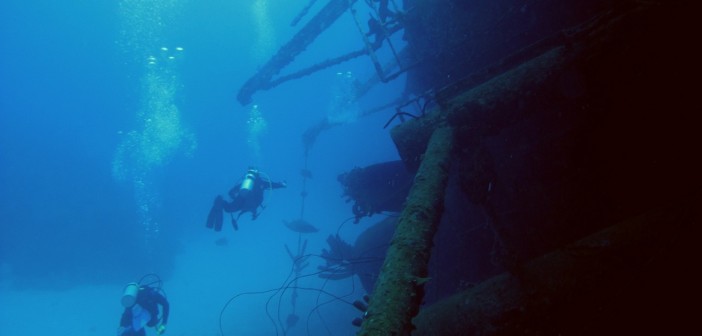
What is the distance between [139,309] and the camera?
9.75 meters

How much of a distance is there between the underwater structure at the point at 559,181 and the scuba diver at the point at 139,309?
27.2 ft

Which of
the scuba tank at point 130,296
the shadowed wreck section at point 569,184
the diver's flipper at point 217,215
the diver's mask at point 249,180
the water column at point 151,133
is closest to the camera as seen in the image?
the shadowed wreck section at point 569,184

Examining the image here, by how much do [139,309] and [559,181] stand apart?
11000 mm

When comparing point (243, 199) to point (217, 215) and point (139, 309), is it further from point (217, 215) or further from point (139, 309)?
point (139, 309)

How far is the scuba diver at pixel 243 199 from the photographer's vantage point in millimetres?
8945

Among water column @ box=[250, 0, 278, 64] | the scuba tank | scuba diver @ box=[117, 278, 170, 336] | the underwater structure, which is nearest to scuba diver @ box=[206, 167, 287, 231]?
→ scuba diver @ box=[117, 278, 170, 336]

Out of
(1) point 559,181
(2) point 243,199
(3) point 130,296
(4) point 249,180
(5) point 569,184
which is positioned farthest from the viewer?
(3) point 130,296

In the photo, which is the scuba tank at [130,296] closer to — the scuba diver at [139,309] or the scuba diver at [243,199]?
the scuba diver at [139,309]

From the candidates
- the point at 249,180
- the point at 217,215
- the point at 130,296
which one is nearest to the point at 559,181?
the point at 249,180

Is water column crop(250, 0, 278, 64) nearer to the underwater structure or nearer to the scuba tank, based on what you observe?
the scuba tank

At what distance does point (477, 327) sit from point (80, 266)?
3827cm

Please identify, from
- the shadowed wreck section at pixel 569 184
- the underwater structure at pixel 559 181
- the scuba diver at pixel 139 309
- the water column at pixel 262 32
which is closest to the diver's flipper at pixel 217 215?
the scuba diver at pixel 139 309

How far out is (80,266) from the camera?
30344mm

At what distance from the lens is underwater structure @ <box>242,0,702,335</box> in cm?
204
